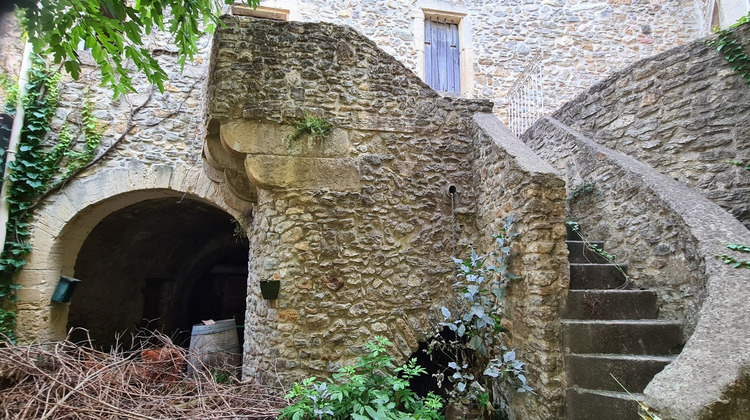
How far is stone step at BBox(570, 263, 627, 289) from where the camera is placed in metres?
3.14

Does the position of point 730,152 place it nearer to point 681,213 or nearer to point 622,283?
point 681,213

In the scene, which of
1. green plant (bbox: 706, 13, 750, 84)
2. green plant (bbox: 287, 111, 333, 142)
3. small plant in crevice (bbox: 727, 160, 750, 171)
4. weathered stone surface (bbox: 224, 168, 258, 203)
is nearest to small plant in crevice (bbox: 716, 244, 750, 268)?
small plant in crevice (bbox: 727, 160, 750, 171)

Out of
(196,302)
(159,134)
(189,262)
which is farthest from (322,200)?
(196,302)

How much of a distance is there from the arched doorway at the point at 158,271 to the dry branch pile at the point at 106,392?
159 cm

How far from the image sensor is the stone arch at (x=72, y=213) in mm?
4395

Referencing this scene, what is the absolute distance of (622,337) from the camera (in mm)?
2670

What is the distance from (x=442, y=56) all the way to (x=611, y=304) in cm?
566

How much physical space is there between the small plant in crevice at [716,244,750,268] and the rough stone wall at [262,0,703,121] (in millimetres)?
5309

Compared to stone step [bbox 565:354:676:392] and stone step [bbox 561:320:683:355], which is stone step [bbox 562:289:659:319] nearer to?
stone step [bbox 561:320:683:355]

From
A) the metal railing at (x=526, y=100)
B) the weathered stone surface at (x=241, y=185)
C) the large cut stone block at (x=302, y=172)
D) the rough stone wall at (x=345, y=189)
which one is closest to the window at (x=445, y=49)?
the metal railing at (x=526, y=100)

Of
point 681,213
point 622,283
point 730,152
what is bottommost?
point 622,283

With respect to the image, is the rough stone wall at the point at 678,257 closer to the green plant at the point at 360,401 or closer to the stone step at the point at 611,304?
the stone step at the point at 611,304

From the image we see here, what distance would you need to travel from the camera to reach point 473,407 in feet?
9.95

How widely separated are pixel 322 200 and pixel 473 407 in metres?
2.08
